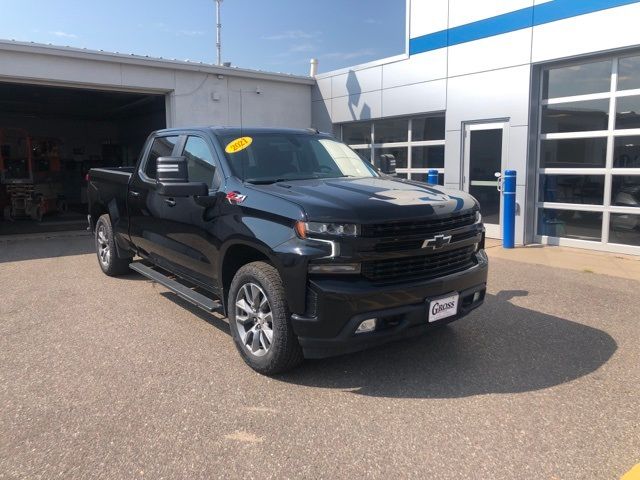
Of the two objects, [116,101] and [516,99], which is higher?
[116,101]

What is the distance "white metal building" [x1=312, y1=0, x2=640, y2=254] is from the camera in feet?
28.4

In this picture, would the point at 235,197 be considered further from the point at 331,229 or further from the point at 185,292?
the point at 185,292

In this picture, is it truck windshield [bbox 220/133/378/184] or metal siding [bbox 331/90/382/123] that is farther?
metal siding [bbox 331/90/382/123]

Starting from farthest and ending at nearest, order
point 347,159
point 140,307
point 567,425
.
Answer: point 140,307 < point 347,159 < point 567,425

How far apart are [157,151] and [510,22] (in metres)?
7.43

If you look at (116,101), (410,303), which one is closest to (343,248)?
(410,303)

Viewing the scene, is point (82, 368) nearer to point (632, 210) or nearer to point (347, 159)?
point (347, 159)

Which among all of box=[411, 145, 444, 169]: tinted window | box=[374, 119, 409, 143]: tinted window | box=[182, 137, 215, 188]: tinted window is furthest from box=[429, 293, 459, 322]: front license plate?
box=[374, 119, 409, 143]: tinted window

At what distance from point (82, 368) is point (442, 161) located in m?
9.45

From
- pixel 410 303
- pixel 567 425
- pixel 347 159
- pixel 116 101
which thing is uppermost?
pixel 116 101

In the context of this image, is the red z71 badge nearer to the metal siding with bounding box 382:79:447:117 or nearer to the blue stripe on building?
the blue stripe on building

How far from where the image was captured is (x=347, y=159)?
5301mm

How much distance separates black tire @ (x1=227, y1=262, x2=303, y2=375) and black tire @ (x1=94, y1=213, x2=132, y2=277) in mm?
3615

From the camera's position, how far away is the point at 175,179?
429 cm
